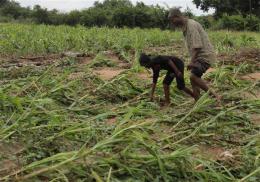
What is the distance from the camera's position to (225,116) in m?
4.95

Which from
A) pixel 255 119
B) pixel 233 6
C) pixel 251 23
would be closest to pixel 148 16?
pixel 251 23

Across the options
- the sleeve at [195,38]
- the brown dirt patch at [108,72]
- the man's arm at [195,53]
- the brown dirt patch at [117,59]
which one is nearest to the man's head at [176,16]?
the sleeve at [195,38]

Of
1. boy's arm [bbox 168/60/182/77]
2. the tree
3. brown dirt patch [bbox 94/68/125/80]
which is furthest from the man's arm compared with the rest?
the tree

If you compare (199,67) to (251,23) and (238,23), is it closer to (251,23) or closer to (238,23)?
(238,23)

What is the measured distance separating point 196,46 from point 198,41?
0.06m

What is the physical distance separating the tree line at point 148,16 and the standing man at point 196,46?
54.5ft

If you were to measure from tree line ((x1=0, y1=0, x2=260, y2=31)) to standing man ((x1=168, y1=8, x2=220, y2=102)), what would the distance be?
1660 cm

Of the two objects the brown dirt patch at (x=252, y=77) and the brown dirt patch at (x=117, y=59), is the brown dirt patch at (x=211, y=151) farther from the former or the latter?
the brown dirt patch at (x=117, y=59)

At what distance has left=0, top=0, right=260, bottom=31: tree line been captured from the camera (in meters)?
25.8

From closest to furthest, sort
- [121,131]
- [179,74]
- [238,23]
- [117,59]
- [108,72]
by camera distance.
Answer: [121,131] < [179,74] < [108,72] < [117,59] < [238,23]

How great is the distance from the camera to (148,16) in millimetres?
28516

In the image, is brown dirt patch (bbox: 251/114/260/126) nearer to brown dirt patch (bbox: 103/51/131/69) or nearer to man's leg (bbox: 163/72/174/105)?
man's leg (bbox: 163/72/174/105)

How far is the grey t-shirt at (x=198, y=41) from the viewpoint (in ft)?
17.5

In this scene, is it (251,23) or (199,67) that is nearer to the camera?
(199,67)
